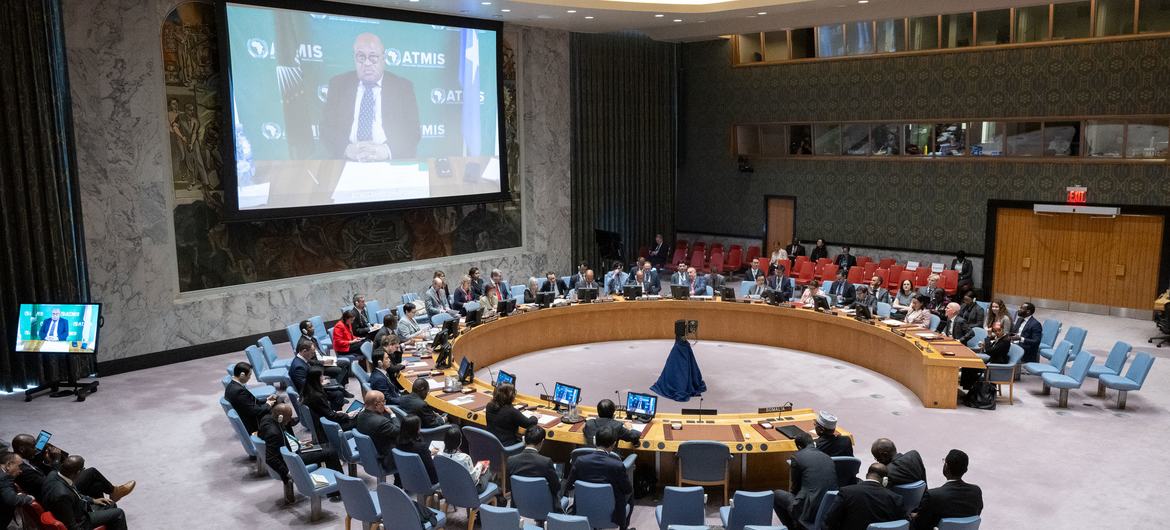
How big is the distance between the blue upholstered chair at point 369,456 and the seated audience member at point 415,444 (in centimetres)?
32

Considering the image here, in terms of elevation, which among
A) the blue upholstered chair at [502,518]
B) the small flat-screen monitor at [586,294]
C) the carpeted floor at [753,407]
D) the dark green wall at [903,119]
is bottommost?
the carpeted floor at [753,407]

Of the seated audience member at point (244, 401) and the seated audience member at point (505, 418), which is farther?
the seated audience member at point (244, 401)

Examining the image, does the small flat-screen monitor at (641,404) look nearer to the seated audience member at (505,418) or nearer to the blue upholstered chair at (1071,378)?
the seated audience member at (505,418)

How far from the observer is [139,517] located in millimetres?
7359

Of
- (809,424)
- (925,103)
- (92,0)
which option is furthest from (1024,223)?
(92,0)

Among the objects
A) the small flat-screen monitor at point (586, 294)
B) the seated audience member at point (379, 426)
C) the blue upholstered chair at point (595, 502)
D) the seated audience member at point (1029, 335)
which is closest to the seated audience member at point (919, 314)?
the seated audience member at point (1029, 335)

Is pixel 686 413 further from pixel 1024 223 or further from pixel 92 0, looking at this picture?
pixel 1024 223

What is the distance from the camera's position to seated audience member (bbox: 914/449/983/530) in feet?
19.4

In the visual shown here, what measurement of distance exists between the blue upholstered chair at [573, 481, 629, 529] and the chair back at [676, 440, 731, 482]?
1083 millimetres

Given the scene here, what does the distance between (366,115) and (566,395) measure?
794 centimetres

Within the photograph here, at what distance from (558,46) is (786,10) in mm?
4770

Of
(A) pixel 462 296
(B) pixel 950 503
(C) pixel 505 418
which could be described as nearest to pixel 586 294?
(A) pixel 462 296

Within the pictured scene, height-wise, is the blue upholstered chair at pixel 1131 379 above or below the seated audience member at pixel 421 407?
below

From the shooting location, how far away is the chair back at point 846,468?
6.59 metres
